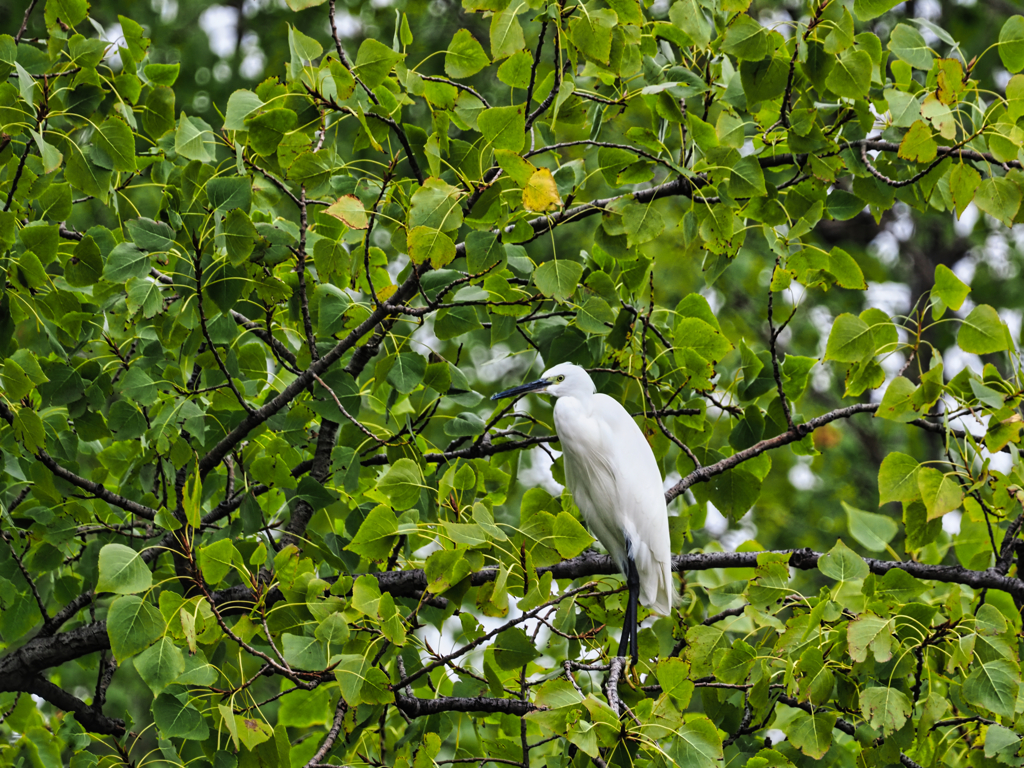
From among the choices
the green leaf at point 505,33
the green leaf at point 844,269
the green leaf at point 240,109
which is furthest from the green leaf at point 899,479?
the green leaf at point 240,109

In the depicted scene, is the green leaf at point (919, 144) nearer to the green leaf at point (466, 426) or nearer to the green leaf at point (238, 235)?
the green leaf at point (466, 426)

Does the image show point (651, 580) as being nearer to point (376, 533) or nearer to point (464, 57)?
point (376, 533)

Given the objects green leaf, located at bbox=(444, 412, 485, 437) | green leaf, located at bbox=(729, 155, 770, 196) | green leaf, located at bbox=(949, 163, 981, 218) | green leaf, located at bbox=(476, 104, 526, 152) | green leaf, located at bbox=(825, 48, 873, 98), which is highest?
green leaf, located at bbox=(476, 104, 526, 152)

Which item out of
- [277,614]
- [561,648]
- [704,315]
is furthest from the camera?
[561,648]

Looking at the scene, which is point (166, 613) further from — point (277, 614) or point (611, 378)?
point (611, 378)

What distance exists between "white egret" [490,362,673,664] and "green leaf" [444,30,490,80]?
89 cm

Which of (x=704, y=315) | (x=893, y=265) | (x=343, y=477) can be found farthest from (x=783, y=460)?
(x=343, y=477)

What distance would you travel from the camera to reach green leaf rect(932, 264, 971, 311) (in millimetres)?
2111

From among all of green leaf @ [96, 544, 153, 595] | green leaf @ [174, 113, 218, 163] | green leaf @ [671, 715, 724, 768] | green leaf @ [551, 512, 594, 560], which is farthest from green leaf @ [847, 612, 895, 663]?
green leaf @ [174, 113, 218, 163]

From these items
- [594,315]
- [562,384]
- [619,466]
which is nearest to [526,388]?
[562,384]

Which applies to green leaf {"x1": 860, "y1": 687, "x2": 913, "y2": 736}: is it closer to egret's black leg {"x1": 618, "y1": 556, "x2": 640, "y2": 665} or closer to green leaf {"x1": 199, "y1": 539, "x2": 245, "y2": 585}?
egret's black leg {"x1": 618, "y1": 556, "x2": 640, "y2": 665}

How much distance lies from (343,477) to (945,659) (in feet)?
4.86

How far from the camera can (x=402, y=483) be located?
2.07 meters

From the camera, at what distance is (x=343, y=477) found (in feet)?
7.46
